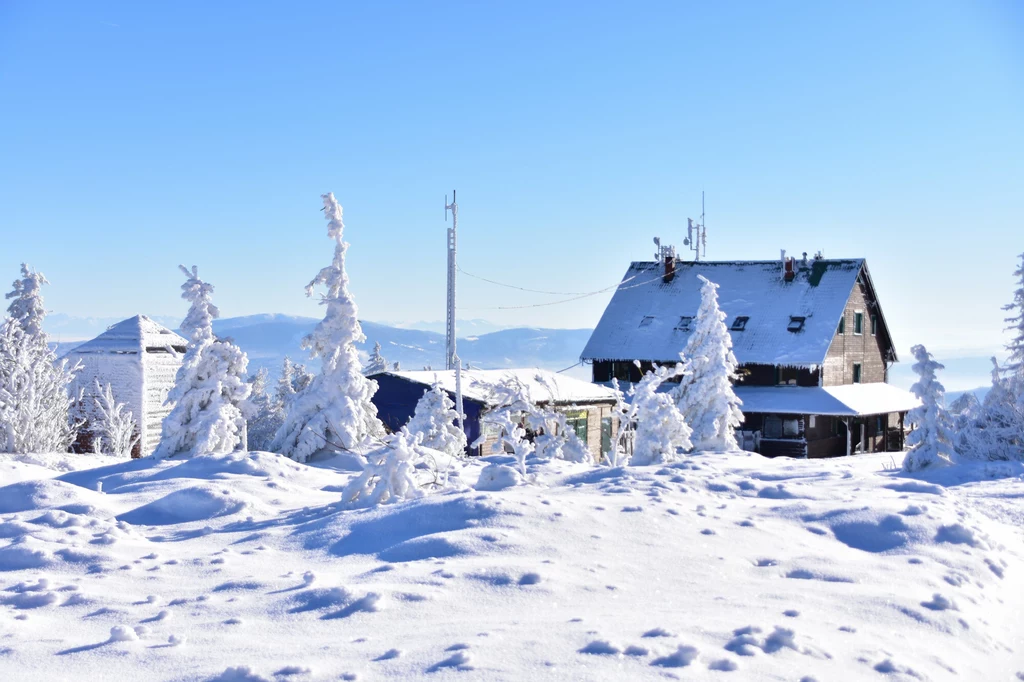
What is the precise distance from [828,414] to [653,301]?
1117 centimetres

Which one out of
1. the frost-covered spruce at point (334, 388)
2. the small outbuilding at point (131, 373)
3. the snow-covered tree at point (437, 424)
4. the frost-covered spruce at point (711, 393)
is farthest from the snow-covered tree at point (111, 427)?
the frost-covered spruce at point (711, 393)

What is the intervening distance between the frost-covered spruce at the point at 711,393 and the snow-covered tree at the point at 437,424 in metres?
6.46

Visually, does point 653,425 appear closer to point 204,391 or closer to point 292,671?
point 204,391

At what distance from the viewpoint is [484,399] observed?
98.8 ft

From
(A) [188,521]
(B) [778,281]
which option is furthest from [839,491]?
(B) [778,281]

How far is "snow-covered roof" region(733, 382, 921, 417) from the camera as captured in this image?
3531cm

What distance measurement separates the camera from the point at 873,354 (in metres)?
43.7

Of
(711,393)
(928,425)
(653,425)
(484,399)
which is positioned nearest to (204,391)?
(653,425)

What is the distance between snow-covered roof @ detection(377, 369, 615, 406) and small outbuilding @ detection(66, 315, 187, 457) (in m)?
8.13

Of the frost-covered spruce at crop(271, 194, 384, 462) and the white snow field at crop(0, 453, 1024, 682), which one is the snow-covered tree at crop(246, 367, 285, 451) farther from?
the white snow field at crop(0, 453, 1024, 682)

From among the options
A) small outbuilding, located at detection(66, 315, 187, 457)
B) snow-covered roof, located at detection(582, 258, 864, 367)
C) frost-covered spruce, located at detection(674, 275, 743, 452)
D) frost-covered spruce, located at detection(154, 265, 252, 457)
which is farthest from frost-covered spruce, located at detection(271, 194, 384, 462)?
snow-covered roof, located at detection(582, 258, 864, 367)

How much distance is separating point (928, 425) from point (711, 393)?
574 centimetres

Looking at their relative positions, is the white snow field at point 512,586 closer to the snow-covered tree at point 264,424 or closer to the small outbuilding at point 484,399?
the small outbuilding at point 484,399

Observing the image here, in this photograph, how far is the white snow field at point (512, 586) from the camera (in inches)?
253
